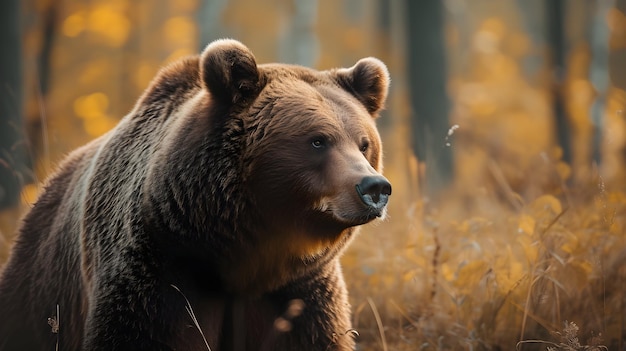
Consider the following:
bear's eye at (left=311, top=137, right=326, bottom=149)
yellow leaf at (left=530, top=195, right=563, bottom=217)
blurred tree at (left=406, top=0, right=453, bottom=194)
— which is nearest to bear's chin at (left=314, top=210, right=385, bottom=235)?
bear's eye at (left=311, top=137, right=326, bottom=149)

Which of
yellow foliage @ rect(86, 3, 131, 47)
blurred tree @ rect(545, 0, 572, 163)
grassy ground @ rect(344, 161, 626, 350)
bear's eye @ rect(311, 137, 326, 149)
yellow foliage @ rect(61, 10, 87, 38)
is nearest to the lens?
bear's eye @ rect(311, 137, 326, 149)

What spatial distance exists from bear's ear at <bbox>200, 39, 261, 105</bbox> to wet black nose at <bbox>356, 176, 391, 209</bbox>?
2.64 ft

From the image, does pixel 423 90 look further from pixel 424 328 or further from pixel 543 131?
pixel 543 131

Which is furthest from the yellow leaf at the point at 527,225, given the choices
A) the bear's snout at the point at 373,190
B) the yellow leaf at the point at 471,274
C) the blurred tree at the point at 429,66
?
the blurred tree at the point at 429,66

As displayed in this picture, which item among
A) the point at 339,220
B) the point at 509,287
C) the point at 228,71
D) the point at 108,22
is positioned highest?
the point at 228,71

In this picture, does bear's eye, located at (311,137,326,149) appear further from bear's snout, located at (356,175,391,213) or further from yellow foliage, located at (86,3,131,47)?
yellow foliage, located at (86,3,131,47)

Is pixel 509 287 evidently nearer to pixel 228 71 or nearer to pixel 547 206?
pixel 547 206

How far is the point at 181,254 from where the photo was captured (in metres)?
3.38

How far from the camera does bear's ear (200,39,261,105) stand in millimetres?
3457

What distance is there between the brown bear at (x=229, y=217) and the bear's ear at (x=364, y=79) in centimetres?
12

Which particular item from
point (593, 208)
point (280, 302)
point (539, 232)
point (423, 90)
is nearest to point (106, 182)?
point (280, 302)

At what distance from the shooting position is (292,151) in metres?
3.45

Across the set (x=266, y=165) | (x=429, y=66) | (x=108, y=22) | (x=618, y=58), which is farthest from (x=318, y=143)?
(x=618, y=58)

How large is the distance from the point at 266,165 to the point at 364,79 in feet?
3.06
